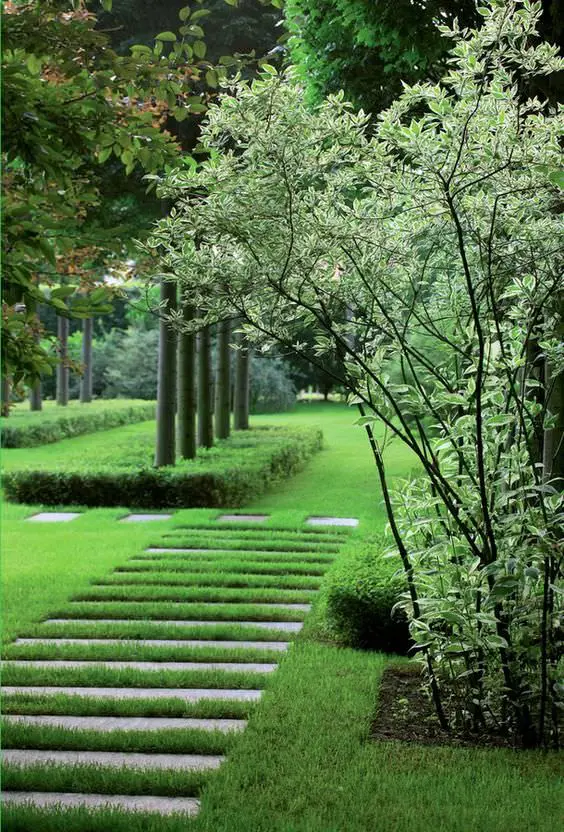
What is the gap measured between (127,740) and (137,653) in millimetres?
1186

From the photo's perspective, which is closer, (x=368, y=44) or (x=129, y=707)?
(x=129, y=707)

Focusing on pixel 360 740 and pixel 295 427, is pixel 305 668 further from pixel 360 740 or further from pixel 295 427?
pixel 295 427

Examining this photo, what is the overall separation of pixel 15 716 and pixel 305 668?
134 cm

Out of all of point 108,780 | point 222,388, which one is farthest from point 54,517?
point 108,780

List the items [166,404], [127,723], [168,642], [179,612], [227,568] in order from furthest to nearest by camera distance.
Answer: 1. [166,404]
2. [227,568]
3. [179,612]
4. [168,642]
5. [127,723]

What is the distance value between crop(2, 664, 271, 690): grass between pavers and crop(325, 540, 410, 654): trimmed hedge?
0.64 m

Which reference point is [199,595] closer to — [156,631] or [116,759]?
[156,631]

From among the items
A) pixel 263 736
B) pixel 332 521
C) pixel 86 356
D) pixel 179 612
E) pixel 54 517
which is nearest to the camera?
pixel 263 736

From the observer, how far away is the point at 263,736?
11.4 feet

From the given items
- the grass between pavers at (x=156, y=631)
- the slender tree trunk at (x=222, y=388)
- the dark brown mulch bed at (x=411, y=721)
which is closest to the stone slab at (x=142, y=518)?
the grass between pavers at (x=156, y=631)

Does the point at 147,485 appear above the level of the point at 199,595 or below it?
above

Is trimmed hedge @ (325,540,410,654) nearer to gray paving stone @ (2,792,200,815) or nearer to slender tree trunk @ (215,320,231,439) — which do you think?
gray paving stone @ (2,792,200,815)

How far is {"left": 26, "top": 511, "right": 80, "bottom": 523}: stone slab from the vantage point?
29.9 ft

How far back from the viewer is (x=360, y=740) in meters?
3.47
